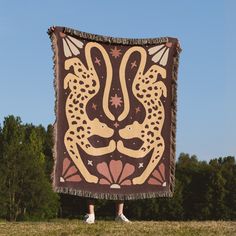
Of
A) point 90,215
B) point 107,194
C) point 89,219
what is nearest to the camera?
point 89,219

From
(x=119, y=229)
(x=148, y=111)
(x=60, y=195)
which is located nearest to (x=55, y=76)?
(x=148, y=111)

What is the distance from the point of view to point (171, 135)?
645 inches

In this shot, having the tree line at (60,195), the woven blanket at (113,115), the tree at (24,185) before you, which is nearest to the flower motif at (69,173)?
the woven blanket at (113,115)

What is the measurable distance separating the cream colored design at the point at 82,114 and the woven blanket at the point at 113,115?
2 centimetres

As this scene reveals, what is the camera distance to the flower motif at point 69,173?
15328mm

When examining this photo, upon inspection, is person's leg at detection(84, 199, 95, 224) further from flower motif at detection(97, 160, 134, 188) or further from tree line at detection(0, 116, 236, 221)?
tree line at detection(0, 116, 236, 221)

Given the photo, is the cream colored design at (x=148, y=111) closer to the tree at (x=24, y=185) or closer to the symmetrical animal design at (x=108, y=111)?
the symmetrical animal design at (x=108, y=111)

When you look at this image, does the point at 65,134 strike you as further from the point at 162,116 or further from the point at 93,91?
the point at 162,116

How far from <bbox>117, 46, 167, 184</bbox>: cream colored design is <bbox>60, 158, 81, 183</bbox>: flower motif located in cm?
144

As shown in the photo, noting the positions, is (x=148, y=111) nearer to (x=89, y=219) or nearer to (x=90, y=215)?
(x=90, y=215)

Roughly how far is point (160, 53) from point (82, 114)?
278 centimetres

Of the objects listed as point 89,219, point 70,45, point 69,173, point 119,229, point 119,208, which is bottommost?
point 119,229

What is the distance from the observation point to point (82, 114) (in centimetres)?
1551

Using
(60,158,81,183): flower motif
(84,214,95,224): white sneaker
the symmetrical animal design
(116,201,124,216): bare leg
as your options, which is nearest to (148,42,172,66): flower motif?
the symmetrical animal design
